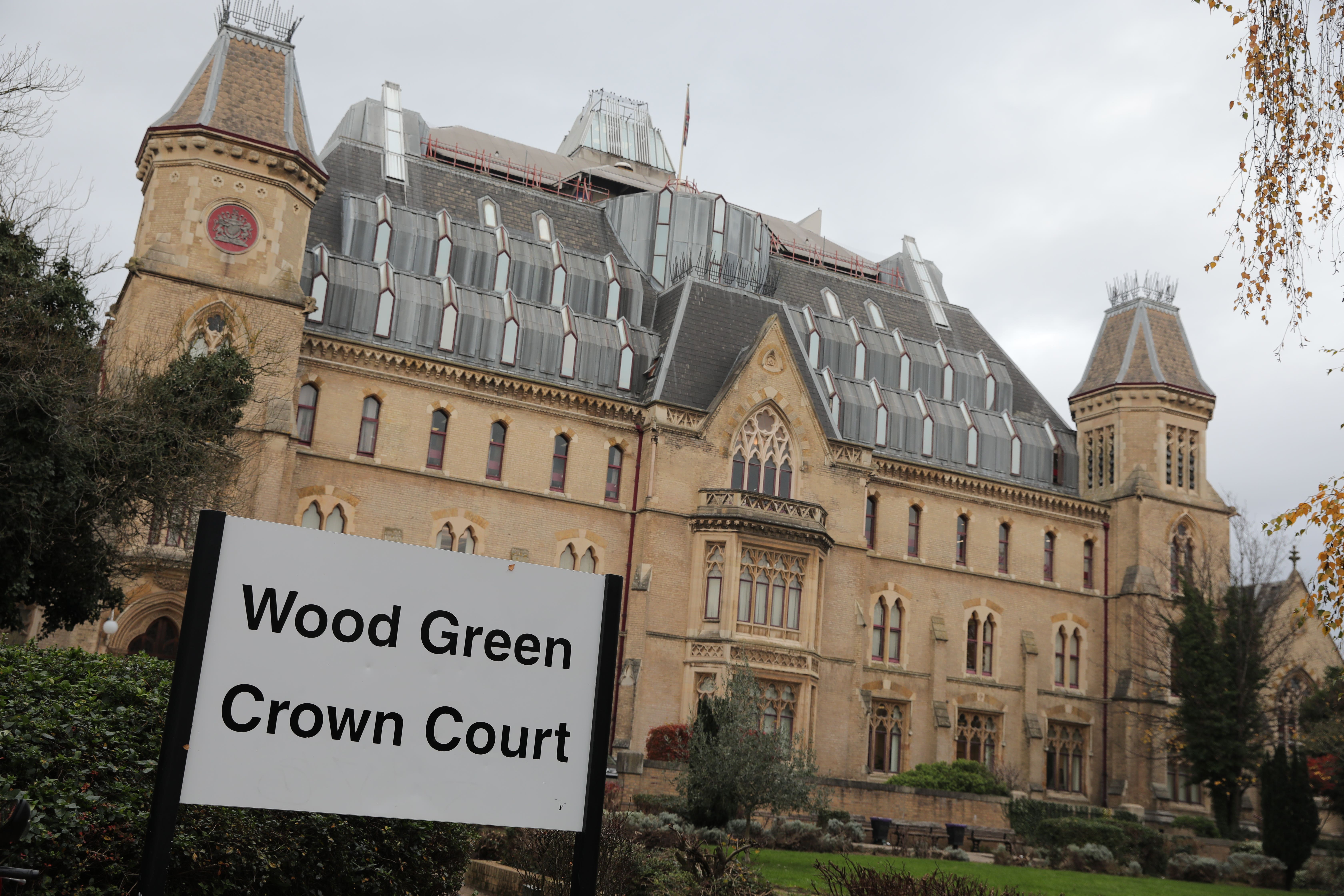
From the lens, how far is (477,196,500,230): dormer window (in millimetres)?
40594

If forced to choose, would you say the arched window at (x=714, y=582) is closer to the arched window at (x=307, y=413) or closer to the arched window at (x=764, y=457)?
the arched window at (x=764, y=457)

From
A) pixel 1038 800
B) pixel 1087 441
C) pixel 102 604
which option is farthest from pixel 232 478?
pixel 1087 441

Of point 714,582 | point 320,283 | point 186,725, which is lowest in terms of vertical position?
point 186,725

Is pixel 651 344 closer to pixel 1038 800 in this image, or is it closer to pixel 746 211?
pixel 746 211

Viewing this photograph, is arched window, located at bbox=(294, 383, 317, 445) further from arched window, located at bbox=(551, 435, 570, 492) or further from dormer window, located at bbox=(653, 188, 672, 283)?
dormer window, located at bbox=(653, 188, 672, 283)

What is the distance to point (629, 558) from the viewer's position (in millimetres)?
36719

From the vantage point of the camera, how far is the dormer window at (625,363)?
38.5m

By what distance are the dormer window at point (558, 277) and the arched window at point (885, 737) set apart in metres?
17.1

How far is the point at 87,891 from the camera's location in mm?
7387

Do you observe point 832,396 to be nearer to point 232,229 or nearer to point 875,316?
point 875,316

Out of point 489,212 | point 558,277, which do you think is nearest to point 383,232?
point 489,212

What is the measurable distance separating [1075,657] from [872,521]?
976 cm

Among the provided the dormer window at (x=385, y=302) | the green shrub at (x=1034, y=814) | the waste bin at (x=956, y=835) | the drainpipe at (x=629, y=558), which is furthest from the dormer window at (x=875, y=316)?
the waste bin at (x=956, y=835)

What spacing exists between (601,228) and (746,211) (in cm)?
566
